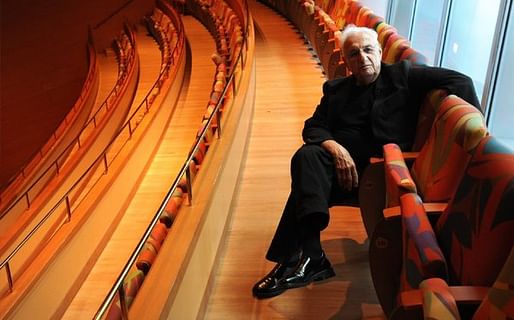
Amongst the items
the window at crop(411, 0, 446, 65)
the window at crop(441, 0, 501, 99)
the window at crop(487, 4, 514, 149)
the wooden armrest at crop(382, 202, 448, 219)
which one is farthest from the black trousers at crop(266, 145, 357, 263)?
the window at crop(411, 0, 446, 65)

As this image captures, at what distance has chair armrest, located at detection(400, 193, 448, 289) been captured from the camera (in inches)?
21.9

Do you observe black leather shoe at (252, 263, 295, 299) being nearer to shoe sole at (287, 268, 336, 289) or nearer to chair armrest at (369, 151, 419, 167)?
shoe sole at (287, 268, 336, 289)

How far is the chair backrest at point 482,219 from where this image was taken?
1.58 ft

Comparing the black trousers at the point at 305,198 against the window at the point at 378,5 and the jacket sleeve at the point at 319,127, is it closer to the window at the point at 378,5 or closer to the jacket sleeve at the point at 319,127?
the jacket sleeve at the point at 319,127

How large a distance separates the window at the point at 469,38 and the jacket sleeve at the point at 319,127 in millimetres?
887

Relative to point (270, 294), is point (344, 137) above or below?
above

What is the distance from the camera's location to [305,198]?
31.8 inches

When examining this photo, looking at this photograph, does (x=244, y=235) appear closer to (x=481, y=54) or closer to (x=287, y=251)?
(x=287, y=251)

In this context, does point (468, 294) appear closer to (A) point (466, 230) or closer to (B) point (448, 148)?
(A) point (466, 230)

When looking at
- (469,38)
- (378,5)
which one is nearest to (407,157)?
(469,38)

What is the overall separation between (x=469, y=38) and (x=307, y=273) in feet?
4.05

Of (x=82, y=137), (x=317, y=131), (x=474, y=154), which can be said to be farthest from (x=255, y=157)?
(x=82, y=137)

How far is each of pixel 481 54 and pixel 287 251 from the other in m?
1.23

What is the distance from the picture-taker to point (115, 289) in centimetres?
60
